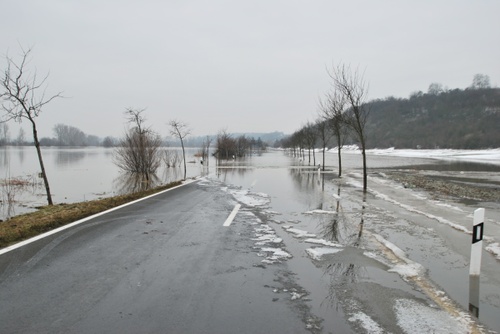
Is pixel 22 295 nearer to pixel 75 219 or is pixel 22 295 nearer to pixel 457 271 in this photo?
pixel 75 219

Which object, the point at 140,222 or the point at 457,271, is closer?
the point at 457,271

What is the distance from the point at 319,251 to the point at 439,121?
16621cm

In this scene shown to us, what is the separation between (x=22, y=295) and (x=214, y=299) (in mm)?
2147

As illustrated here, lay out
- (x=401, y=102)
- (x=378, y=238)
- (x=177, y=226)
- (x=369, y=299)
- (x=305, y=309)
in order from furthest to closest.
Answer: (x=401, y=102)
(x=177, y=226)
(x=378, y=238)
(x=369, y=299)
(x=305, y=309)

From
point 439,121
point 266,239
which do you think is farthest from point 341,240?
point 439,121

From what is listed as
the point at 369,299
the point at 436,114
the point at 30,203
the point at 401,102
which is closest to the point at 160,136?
the point at 30,203

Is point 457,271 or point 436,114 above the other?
point 436,114

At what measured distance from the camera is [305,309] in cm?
354

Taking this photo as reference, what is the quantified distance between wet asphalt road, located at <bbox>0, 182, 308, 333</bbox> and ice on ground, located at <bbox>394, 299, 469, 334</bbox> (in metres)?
1.00

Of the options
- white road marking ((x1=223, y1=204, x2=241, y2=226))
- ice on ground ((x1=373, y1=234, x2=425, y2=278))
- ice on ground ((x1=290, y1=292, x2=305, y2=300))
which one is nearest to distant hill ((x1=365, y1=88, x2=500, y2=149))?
white road marking ((x1=223, y1=204, x2=241, y2=226))

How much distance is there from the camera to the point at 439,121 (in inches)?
5822

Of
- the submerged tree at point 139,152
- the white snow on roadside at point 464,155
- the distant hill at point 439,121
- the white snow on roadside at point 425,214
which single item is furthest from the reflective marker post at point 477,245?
the distant hill at point 439,121

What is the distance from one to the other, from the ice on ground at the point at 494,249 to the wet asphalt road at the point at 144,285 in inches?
152

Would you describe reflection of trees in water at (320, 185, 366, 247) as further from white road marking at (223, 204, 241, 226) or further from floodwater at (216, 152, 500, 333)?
white road marking at (223, 204, 241, 226)
